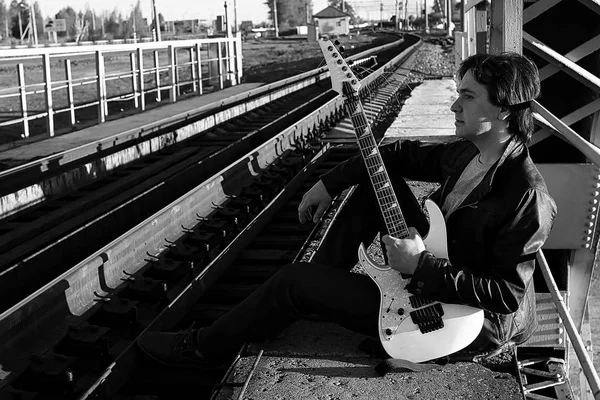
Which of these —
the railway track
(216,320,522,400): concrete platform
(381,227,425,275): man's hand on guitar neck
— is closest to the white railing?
the railway track

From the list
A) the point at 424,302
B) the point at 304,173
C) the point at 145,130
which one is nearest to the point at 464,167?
the point at 424,302

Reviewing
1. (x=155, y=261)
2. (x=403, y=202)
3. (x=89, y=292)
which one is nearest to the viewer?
(x=403, y=202)

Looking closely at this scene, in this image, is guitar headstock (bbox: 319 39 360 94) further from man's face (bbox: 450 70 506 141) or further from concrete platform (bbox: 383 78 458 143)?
concrete platform (bbox: 383 78 458 143)

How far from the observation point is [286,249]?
7312mm

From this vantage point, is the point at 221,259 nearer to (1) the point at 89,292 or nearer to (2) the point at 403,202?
(1) the point at 89,292

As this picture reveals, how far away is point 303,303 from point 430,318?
630 millimetres

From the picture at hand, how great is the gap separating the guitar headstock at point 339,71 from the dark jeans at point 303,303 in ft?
1.73

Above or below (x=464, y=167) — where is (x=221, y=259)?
below

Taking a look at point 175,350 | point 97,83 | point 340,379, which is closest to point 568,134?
point 340,379

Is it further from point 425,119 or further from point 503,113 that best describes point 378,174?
point 425,119

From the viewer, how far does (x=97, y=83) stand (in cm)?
1603

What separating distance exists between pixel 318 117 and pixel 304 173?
5.23 metres

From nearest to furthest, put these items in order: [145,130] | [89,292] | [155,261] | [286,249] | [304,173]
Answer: [89,292] → [155,261] → [286,249] → [304,173] → [145,130]

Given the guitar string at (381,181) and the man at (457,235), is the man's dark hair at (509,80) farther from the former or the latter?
the guitar string at (381,181)
